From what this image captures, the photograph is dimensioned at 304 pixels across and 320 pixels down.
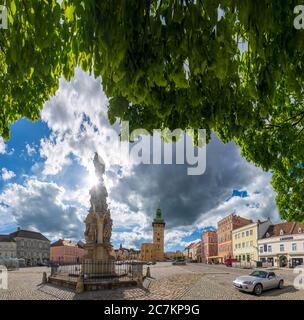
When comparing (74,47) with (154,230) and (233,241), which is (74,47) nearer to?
(233,241)

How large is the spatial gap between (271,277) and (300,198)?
8340 millimetres

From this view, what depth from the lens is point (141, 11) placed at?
238 cm

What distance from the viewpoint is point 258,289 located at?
628 inches

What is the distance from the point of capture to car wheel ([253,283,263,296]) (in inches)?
621

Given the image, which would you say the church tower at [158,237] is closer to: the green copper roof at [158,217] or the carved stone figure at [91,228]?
the green copper roof at [158,217]

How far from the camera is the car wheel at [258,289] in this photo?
51.7 ft

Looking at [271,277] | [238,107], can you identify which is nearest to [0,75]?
[238,107]

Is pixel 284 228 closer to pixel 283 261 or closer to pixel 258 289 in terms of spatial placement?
pixel 283 261

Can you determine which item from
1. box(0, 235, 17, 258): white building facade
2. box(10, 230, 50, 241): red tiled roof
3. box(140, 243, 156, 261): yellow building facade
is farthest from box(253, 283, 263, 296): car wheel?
box(140, 243, 156, 261): yellow building facade

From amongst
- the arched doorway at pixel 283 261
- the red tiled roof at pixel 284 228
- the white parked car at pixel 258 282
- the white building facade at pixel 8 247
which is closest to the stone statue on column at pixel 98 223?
the white parked car at pixel 258 282

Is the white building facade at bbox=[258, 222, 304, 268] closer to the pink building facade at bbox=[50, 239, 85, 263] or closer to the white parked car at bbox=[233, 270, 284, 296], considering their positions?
the white parked car at bbox=[233, 270, 284, 296]
